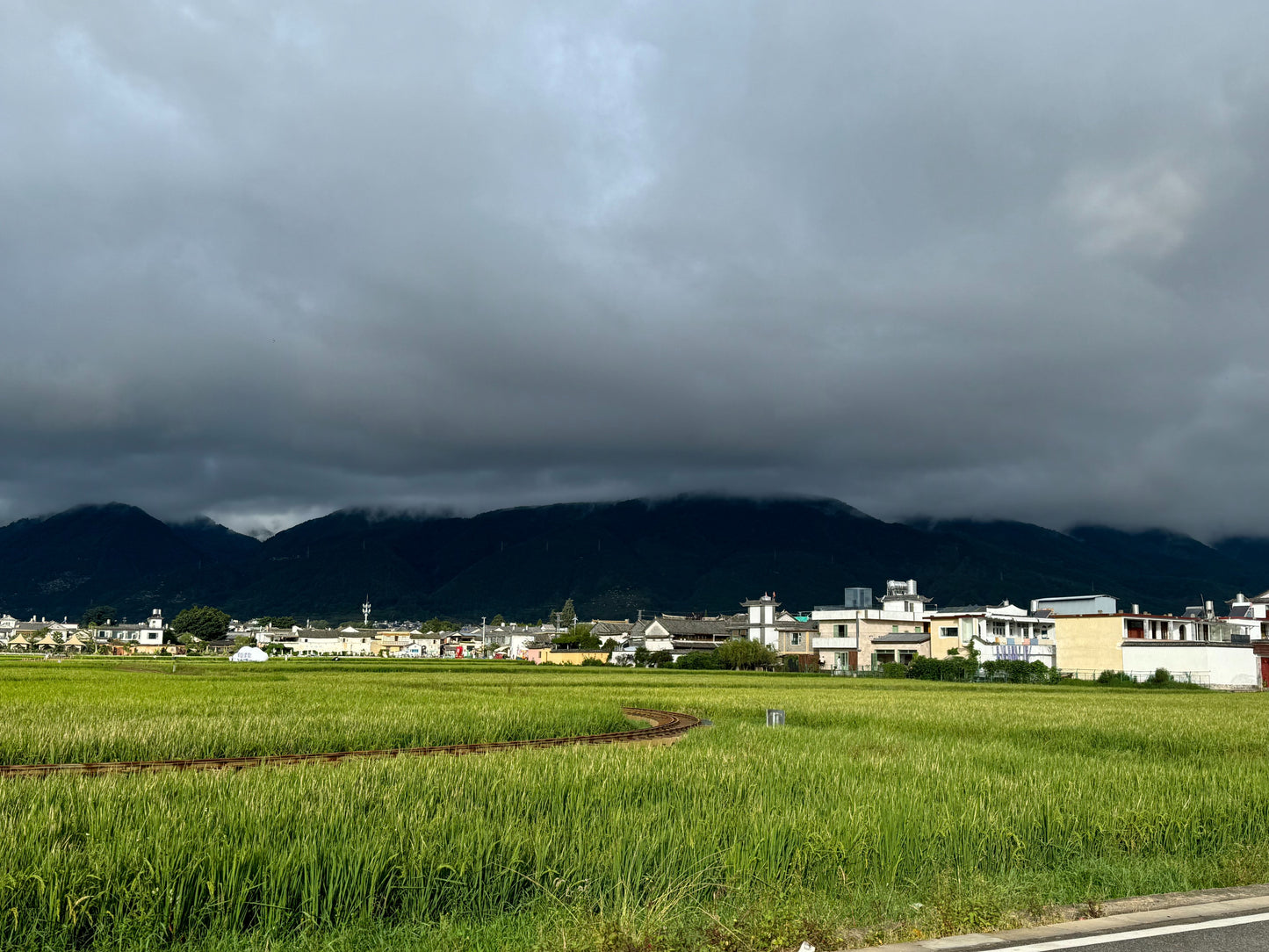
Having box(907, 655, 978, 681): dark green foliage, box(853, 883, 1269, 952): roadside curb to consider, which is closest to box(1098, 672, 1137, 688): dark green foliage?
box(907, 655, 978, 681): dark green foliage

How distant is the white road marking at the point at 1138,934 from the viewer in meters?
6.89

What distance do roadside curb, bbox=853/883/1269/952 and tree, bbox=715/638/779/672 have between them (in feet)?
304

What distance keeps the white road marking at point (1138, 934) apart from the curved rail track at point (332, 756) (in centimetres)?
1156

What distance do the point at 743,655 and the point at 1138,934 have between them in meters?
94.5

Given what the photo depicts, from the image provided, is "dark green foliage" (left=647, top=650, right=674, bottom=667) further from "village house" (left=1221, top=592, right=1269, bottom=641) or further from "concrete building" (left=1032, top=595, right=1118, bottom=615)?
"village house" (left=1221, top=592, right=1269, bottom=641)

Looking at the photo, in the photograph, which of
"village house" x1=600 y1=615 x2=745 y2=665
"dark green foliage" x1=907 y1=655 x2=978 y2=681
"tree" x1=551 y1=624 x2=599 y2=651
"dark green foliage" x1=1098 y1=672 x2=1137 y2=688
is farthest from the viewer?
"tree" x1=551 y1=624 x2=599 y2=651

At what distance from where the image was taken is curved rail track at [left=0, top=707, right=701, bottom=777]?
15.0 meters

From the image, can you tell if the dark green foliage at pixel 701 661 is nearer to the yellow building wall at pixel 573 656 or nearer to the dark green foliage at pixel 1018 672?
the yellow building wall at pixel 573 656

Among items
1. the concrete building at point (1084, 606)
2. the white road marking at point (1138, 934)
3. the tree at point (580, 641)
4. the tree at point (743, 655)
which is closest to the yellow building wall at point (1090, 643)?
the concrete building at point (1084, 606)

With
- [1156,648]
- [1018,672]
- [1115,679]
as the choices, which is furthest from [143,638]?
[1156,648]

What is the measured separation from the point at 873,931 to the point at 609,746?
11340mm

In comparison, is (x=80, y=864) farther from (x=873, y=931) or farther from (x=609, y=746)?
(x=609, y=746)

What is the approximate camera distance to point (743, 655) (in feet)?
328

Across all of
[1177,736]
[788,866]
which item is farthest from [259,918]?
[1177,736]
